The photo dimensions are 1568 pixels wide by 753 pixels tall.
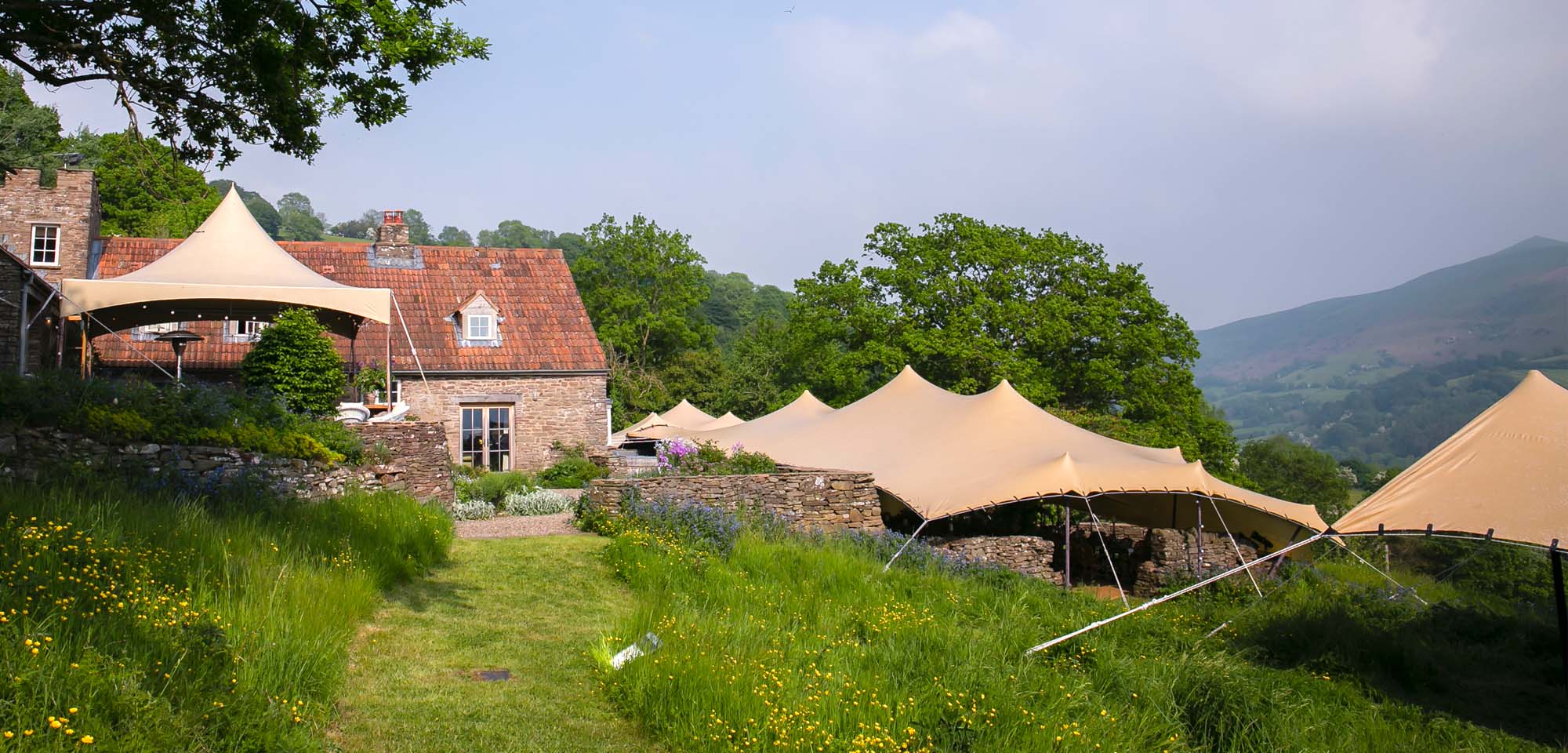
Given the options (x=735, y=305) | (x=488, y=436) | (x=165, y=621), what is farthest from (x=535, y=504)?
(x=735, y=305)

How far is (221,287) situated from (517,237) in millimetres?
76845

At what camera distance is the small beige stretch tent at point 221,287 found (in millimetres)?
15117

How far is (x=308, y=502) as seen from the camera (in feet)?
33.0

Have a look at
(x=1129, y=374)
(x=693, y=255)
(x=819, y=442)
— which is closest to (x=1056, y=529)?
(x=819, y=442)

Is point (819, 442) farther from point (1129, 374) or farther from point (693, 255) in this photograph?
point (693, 255)

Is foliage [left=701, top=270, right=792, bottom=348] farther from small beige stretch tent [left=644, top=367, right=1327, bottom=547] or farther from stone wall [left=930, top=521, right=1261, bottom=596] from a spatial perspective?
stone wall [left=930, top=521, right=1261, bottom=596]

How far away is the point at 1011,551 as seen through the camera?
14.0 metres

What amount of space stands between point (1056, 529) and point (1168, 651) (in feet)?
27.2

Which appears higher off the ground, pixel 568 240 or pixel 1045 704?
pixel 568 240

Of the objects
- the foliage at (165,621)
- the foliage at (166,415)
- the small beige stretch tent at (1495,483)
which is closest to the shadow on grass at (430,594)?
the foliage at (165,621)

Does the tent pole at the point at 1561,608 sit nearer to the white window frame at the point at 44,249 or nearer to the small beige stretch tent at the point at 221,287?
the small beige stretch tent at the point at 221,287

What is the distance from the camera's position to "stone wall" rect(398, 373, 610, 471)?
72.7ft

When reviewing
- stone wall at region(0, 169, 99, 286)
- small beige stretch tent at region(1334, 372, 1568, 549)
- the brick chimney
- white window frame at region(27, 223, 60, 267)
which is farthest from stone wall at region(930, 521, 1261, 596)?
white window frame at region(27, 223, 60, 267)

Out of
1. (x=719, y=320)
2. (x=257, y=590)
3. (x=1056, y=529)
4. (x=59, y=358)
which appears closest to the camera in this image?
(x=257, y=590)
